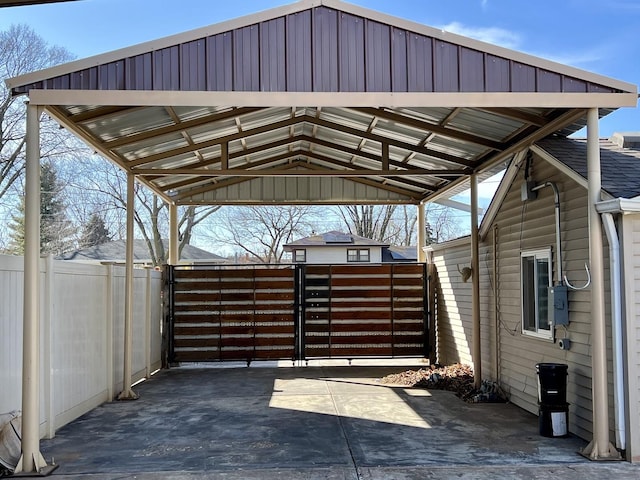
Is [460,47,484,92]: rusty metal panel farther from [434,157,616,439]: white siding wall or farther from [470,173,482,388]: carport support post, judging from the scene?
[470,173,482,388]: carport support post

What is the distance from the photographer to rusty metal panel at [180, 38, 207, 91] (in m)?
5.21

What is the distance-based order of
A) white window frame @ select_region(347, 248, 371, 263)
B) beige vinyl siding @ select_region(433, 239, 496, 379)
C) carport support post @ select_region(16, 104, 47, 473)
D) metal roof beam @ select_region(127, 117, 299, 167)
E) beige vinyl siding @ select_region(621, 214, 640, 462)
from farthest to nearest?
white window frame @ select_region(347, 248, 371, 263), beige vinyl siding @ select_region(433, 239, 496, 379), metal roof beam @ select_region(127, 117, 299, 167), beige vinyl siding @ select_region(621, 214, 640, 462), carport support post @ select_region(16, 104, 47, 473)

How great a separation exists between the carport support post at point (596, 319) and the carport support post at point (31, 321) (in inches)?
182

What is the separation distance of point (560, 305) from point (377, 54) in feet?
10.1

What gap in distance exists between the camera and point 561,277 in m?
6.31

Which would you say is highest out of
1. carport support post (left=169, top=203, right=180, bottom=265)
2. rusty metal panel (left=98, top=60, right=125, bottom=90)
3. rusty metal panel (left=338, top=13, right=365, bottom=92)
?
rusty metal panel (left=338, top=13, right=365, bottom=92)

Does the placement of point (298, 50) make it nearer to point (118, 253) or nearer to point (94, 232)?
point (118, 253)

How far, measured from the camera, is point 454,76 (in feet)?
17.5

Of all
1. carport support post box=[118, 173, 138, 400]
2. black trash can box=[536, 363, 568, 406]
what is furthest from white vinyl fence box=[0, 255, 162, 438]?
black trash can box=[536, 363, 568, 406]

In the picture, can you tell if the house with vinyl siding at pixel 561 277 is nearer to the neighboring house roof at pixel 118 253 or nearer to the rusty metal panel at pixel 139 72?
the rusty metal panel at pixel 139 72

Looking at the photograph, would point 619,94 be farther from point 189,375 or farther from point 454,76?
point 189,375

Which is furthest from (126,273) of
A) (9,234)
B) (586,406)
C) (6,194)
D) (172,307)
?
(9,234)

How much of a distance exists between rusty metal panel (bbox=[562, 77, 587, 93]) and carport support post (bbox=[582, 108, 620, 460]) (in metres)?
0.22

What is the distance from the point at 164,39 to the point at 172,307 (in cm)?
712
